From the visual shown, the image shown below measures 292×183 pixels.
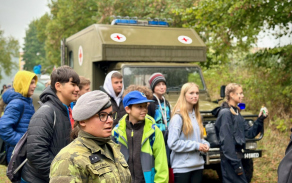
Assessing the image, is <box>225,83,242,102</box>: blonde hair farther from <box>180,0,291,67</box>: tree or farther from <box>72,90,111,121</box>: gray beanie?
<box>180,0,291,67</box>: tree

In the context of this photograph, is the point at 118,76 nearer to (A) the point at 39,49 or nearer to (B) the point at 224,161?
(B) the point at 224,161

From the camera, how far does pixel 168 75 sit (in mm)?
8117

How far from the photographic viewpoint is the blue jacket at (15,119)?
404 centimetres

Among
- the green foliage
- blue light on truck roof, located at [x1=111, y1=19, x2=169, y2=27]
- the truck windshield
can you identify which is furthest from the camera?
the green foliage

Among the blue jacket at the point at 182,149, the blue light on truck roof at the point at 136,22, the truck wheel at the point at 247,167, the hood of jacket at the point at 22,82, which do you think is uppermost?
the blue light on truck roof at the point at 136,22

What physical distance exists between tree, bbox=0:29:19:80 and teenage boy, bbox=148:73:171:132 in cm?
5380

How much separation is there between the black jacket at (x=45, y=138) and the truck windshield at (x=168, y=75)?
165 inches

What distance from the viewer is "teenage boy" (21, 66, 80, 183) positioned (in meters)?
3.27

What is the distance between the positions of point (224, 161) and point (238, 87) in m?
0.98

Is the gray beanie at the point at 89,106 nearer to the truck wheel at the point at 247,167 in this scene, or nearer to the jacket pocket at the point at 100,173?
the jacket pocket at the point at 100,173

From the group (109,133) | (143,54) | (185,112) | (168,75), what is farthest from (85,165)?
(143,54)

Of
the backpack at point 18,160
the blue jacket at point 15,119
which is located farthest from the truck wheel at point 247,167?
the backpack at point 18,160

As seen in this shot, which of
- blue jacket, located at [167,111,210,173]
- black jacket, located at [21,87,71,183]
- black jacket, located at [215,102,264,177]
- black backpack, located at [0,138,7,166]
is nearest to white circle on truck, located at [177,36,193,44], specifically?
black jacket, located at [215,102,264,177]

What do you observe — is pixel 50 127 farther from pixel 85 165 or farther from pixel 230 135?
pixel 230 135
